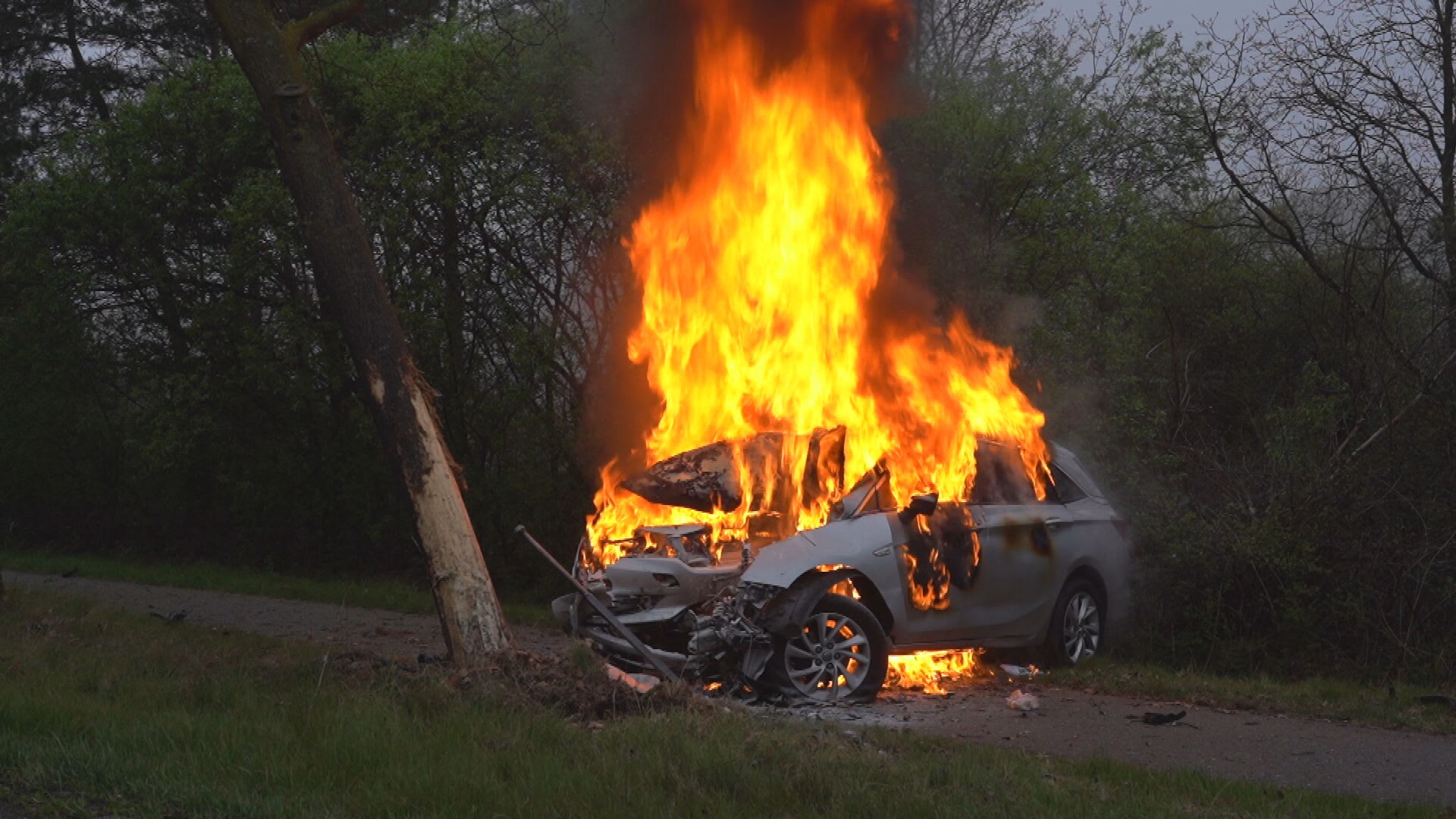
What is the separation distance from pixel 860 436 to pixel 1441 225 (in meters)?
6.10

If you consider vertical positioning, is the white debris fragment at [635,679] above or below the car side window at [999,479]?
below

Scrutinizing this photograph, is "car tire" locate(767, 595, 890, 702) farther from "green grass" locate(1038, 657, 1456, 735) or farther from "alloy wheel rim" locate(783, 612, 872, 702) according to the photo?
"green grass" locate(1038, 657, 1456, 735)

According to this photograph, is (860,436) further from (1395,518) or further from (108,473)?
(108,473)

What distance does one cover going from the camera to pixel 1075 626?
10531 mm

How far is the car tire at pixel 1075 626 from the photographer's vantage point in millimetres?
10352

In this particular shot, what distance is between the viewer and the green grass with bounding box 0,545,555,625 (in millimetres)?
15250

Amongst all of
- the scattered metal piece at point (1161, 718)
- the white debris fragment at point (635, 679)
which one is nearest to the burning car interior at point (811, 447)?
the white debris fragment at point (635, 679)

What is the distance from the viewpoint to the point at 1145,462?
13.3m

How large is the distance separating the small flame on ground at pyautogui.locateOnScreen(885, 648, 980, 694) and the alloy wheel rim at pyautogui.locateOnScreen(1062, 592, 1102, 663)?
749 mm

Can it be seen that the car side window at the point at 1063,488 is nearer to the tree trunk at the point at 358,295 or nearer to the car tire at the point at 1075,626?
the car tire at the point at 1075,626

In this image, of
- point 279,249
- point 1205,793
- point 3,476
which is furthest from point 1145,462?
point 3,476

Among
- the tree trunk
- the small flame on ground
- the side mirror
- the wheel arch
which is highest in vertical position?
the tree trunk

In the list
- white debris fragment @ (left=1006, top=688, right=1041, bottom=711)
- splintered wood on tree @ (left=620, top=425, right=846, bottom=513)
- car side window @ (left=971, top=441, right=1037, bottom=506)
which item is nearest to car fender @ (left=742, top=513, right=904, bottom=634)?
splintered wood on tree @ (left=620, top=425, right=846, bottom=513)

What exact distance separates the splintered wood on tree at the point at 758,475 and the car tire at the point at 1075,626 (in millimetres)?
2044
